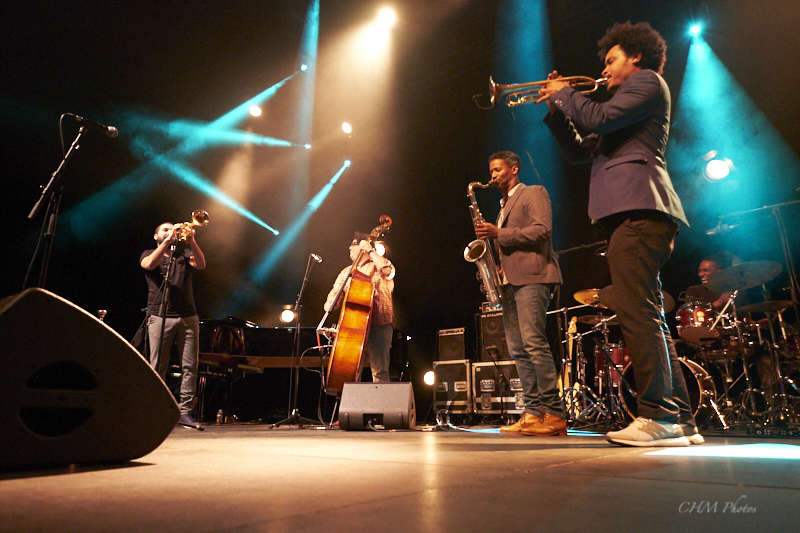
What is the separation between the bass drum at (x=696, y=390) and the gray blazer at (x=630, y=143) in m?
2.73

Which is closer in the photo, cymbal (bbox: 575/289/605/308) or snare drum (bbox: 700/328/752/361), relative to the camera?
snare drum (bbox: 700/328/752/361)

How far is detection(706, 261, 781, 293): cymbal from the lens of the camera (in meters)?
4.24

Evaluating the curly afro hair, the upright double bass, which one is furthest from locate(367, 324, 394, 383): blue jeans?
the curly afro hair

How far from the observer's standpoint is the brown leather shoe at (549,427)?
3096 millimetres

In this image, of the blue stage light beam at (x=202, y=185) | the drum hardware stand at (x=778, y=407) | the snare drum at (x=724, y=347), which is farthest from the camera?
the blue stage light beam at (x=202, y=185)

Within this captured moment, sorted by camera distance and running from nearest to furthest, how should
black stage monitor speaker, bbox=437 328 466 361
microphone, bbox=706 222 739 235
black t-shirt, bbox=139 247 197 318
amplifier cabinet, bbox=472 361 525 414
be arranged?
black t-shirt, bbox=139 247 197 318, microphone, bbox=706 222 739 235, amplifier cabinet, bbox=472 361 525 414, black stage monitor speaker, bbox=437 328 466 361

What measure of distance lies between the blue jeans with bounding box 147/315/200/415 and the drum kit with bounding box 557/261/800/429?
3.52m

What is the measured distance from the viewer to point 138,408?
1.40m

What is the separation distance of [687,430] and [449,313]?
5.56m

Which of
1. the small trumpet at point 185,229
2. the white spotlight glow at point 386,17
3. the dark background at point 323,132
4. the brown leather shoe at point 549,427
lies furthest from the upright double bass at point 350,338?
the white spotlight glow at point 386,17

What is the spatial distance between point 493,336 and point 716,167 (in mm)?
3334

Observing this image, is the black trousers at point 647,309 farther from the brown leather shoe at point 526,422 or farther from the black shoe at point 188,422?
the black shoe at point 188,422

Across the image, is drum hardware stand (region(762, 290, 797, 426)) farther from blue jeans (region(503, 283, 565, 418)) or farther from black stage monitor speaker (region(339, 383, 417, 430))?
black stage monitor speaker (region(339, 383, 417, 430))

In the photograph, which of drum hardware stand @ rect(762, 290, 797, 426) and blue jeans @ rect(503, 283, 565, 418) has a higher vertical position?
blue jeans @ rect(503, 283, 565, 418)
